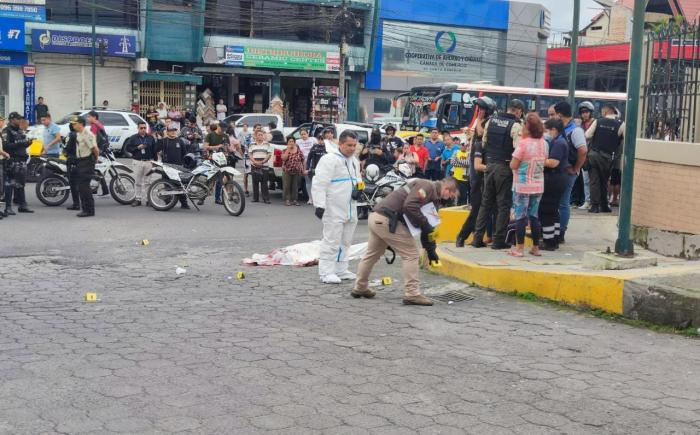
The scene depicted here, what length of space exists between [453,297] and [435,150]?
10383mm

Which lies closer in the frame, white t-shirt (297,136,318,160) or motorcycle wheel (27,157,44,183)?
motorcycle wheel (27,157,44,183)

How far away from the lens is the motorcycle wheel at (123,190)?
1738 centimetres

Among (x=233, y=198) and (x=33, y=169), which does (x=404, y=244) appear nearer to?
(x=233, y=198)

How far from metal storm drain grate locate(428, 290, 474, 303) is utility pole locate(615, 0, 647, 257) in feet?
5.38

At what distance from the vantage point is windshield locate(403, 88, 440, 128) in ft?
97.6

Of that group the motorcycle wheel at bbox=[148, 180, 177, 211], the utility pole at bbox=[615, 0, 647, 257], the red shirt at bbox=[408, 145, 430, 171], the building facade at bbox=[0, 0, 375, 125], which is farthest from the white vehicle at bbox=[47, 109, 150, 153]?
the utility pole at bbox=[615, 0, 647, 257]

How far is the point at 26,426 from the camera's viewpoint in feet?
16.5

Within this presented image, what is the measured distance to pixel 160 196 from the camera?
1677 centimetres

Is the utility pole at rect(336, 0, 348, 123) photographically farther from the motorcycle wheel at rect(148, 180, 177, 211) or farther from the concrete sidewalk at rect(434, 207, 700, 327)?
the concrete sidewalk at rect(434, 207, 700, 327)

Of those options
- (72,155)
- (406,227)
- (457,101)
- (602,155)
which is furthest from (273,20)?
(406,227)

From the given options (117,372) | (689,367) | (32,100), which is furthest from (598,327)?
(32,100)

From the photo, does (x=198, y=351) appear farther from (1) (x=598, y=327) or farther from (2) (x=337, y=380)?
(1) (x=598, y=327)

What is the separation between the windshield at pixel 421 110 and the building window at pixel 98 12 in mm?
14809

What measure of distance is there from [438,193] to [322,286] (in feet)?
6.53
